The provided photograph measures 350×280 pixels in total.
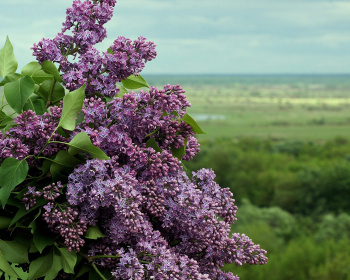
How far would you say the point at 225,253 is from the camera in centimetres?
222

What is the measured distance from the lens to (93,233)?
199cm

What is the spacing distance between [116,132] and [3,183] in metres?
0.45

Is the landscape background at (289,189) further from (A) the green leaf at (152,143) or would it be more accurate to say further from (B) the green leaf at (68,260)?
(B) the green leaf at (68,260)

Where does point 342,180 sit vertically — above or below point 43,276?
below

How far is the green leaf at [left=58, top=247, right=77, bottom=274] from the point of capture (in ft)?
6.46

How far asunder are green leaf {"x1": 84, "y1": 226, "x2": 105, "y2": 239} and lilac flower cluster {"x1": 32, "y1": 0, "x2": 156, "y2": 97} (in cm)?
56

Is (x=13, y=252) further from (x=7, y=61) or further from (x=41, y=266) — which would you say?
(x=7, y=61)

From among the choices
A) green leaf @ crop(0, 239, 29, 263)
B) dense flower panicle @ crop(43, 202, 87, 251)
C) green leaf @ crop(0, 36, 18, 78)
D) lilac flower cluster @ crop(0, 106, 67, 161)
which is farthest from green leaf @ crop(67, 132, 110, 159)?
green leaf @ crop(0, 36, 18, 78)

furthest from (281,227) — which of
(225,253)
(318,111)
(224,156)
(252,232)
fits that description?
(318,111)

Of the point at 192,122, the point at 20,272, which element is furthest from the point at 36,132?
the point at 20,272

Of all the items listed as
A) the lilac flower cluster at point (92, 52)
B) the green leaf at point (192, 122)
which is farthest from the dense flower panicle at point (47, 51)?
the green leaf at point (192, 122)

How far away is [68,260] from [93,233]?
14 cm

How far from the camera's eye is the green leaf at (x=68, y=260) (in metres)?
1.97

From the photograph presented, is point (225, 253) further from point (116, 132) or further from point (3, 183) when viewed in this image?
point (3, 183)
